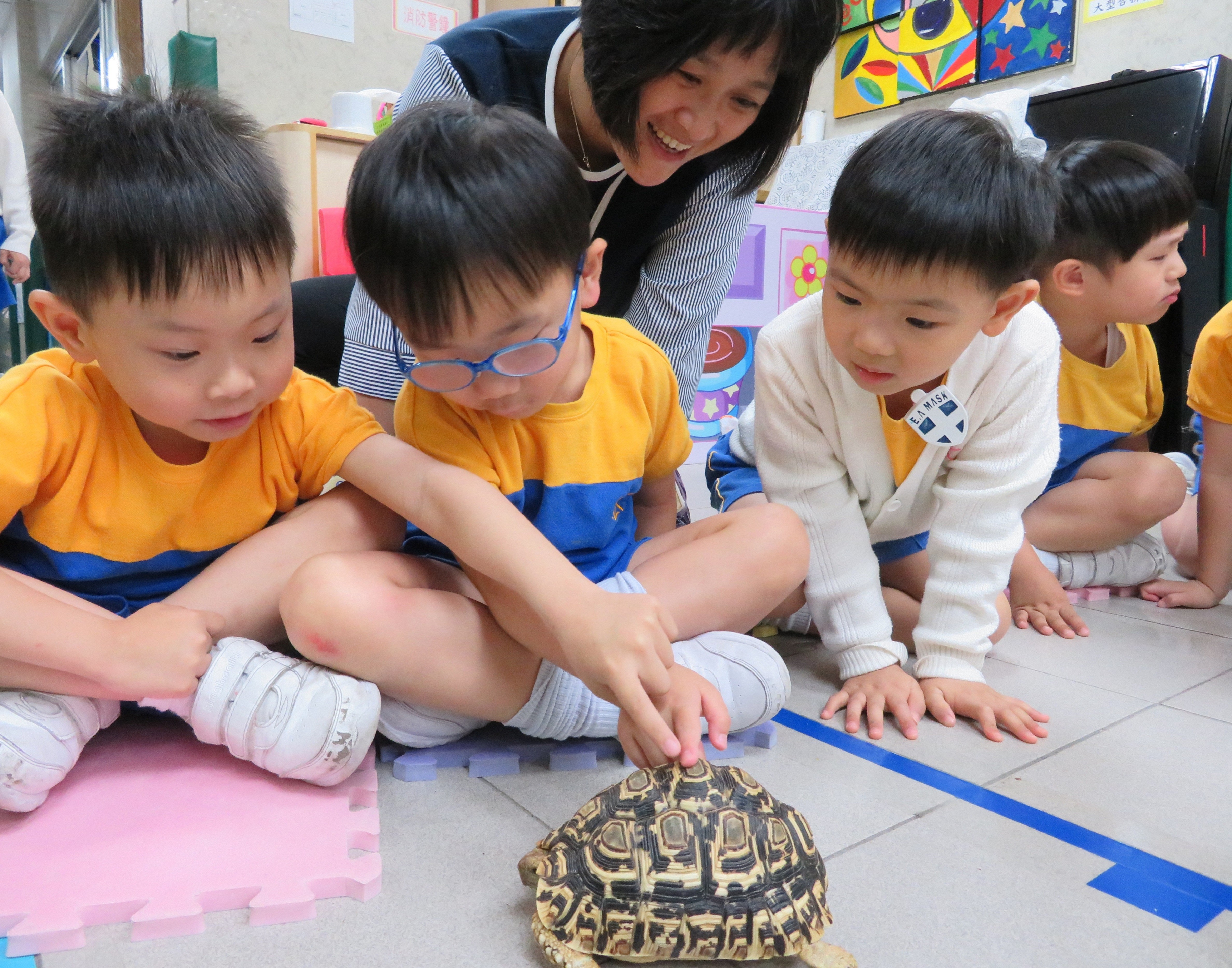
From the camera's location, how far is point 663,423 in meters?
1.01

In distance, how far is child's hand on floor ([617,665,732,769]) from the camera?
637 mm

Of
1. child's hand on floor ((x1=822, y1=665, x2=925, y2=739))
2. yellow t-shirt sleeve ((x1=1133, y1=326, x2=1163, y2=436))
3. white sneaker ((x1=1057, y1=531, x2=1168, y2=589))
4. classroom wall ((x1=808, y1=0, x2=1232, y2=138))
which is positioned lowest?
white sneaker ((x1=1057, y1=531, x2=1168, y2=589))

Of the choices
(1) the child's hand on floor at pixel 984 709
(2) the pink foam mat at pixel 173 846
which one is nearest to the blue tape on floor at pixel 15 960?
(2) the pink foam mat at pixel 173 846

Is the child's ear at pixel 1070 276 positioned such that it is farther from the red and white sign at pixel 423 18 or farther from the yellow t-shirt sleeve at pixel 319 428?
the red and white sign at pixel 423 18

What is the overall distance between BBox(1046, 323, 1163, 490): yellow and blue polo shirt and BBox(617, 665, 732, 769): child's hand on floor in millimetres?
1064

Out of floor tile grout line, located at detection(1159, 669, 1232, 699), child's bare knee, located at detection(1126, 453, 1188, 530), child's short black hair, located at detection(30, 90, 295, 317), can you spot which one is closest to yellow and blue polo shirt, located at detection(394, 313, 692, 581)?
child's short black hair, located at detection(30, 90, 295, 317)

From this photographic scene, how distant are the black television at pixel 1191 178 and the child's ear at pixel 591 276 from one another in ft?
5.69

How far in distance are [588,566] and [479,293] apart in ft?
1.10

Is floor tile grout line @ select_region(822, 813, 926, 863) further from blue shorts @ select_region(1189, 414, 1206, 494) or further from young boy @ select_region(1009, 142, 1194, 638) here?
blue shorts @ select_region(1189, 414, 1206, 494)

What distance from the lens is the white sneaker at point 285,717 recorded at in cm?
76

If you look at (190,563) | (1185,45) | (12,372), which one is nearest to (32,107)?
(12,372)

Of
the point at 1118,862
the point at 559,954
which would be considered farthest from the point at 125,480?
the point at 1118,862

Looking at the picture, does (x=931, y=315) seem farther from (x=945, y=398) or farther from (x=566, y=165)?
(x=566, y=165)

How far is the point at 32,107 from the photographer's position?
2.78ft
